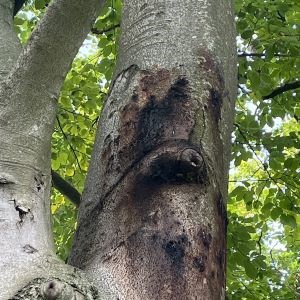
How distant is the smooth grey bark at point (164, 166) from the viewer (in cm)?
126

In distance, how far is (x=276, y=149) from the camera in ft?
13.6

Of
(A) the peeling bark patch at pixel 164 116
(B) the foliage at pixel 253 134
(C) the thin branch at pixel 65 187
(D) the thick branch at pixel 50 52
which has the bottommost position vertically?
(A) the peeling bark patch at pixel 164 116

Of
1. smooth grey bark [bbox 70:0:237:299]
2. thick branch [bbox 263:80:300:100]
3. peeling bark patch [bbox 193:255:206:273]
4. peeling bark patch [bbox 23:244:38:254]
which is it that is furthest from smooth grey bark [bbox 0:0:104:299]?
thick branch [bbox 263:80:300:100]

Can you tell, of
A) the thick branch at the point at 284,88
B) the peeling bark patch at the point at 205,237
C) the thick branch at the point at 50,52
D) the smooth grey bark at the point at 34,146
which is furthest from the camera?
the thick branch at the point at 284,88

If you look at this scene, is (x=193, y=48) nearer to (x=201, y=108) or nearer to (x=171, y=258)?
(x=201, y=108)

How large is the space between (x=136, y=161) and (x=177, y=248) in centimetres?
27

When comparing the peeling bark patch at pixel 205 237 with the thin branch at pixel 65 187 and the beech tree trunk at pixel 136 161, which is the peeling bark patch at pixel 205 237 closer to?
the beech tree trunk at pixel 136 161

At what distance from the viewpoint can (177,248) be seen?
1274 mm

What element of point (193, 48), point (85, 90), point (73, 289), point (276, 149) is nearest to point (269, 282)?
point (276, 149)

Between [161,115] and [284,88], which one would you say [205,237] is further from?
[284,88]

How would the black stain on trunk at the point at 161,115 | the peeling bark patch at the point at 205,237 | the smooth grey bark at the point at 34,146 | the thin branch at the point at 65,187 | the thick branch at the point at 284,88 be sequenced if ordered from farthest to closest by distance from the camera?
the thick branch at the point at 284,88 → the thin branch at the point at 65,187 → the black stain on trunk at the point at 161,115 → the peeling bark patch at the point at 205,237 → the smooth grey bark at the point at 34,146

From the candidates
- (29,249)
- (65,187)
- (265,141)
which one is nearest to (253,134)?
(265,141)

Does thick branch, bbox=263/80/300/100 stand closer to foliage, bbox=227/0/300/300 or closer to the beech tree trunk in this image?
foliage, bbox=227/0/300/300

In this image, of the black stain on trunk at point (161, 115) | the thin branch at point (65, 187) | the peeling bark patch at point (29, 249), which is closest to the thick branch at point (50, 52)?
the black stain on trunk at point (161, 115)
